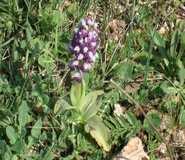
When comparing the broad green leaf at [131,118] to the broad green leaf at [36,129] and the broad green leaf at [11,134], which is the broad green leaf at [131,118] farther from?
the broad green leaf at [11,134]

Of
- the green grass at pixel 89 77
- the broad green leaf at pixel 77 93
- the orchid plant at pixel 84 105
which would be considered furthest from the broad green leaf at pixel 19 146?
the broad green leaf at pixel 77 93

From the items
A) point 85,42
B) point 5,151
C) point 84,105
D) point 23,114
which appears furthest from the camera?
point 84,105

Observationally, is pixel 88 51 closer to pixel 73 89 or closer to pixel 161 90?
pixel 73 89

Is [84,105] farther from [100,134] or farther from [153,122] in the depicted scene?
[153,122]

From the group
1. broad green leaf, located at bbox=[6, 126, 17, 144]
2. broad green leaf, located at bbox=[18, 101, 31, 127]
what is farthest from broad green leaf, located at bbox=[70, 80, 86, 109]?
broad green leaf, located at bbox=[6, 126, 17, 144]

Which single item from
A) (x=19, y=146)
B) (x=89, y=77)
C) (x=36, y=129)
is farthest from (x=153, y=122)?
(x=19, y=146)

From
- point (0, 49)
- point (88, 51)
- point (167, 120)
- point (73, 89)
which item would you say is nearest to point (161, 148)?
point (167, 120)
